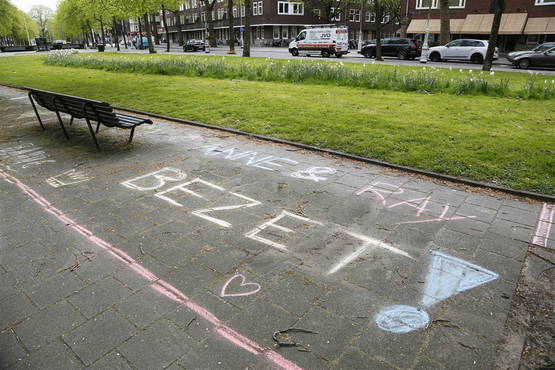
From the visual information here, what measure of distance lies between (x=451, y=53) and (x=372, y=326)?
2887cm

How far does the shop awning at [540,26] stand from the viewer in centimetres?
3300

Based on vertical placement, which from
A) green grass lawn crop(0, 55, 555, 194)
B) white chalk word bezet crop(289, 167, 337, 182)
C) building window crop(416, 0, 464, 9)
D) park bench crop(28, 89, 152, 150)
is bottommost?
white chalk word bezet crop(289, 167, 337, 182)

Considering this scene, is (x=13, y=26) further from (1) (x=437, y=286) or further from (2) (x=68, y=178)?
(1) (x=437, y=286)

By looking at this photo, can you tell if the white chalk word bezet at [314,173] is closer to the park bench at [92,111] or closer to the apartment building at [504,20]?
the park bench at [92,111]

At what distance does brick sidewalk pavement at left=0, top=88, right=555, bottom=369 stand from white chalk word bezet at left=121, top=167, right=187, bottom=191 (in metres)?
0.03

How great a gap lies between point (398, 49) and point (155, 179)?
28.9 metres

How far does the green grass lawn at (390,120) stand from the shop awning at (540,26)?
30.0 meters

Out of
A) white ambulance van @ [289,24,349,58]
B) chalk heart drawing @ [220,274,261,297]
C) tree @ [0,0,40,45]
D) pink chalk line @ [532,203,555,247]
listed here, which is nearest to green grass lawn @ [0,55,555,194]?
pink chalk line @ [532,203,555,247]

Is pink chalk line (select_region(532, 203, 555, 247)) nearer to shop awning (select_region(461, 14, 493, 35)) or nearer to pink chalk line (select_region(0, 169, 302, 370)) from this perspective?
pink chalk line (select_region(0, 169, 302, 370))

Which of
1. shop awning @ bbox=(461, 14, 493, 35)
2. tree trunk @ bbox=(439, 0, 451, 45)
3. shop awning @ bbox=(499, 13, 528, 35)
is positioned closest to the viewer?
tree trunk @ bbox=(439, 0, 451, 45)

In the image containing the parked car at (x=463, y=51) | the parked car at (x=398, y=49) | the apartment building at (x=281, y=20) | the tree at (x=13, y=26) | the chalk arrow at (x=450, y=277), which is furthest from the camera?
the tree at (x=13, y=26)

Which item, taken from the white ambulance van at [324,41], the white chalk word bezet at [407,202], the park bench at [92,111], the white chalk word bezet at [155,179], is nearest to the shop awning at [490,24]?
the white ambulance van at [324,41]

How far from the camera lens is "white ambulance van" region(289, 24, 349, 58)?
3159 centimetres

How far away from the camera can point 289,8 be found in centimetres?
5819
